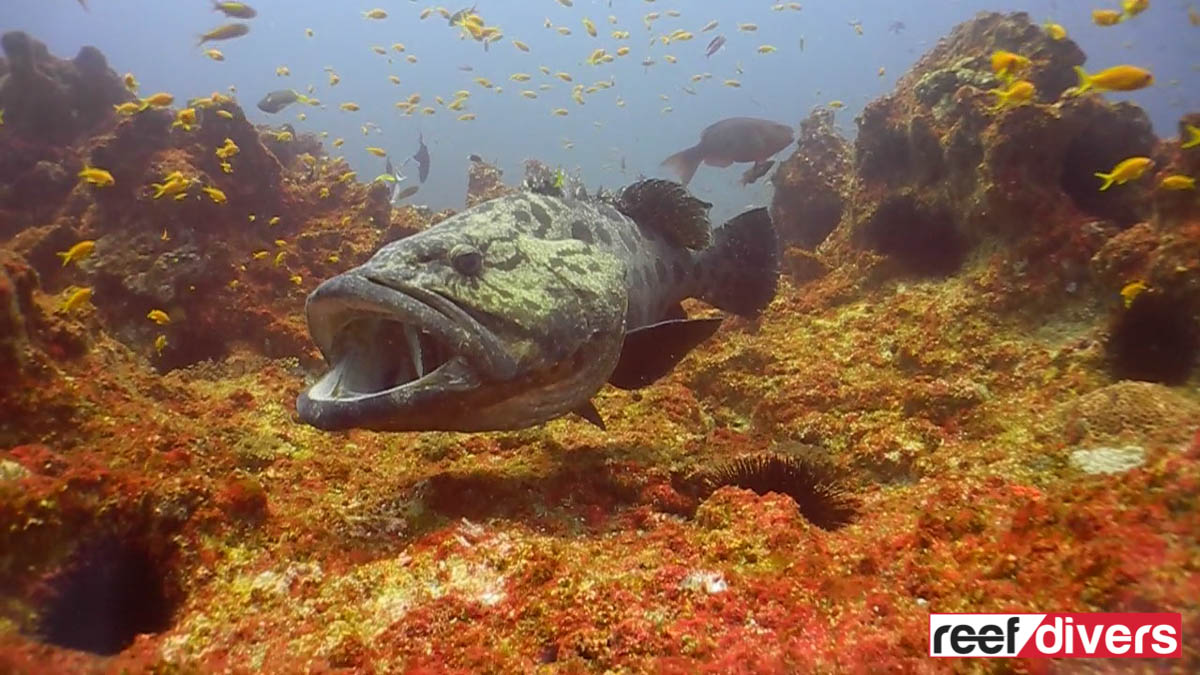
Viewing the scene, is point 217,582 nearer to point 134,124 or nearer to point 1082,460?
point 1082,460

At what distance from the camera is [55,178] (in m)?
10.6

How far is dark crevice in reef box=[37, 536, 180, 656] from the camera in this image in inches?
105

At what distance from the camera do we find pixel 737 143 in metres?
12.0

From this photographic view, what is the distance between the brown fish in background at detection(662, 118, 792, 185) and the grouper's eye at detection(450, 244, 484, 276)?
329 inches

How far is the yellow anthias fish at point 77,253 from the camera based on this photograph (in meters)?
7.24

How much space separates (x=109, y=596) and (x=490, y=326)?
2.29 m

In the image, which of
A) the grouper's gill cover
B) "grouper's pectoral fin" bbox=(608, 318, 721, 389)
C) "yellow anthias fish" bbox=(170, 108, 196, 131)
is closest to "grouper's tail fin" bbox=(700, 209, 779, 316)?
the grouper's gill cover

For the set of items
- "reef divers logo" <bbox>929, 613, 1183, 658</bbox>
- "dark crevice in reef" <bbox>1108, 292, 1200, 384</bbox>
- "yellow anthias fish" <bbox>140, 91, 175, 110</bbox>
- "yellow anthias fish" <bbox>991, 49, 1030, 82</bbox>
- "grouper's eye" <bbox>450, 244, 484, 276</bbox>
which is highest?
"yellow anthias fish" <bbox>140, 91, 175, 110</bbox>

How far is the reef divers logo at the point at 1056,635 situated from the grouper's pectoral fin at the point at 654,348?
3.01 meters

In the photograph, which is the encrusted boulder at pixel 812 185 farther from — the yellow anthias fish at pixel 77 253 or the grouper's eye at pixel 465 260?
the yellow anthias fish at pixel 77 253

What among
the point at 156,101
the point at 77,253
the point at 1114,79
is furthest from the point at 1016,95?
the point at 156,101

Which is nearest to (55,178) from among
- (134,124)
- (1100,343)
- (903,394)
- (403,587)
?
(134,124)

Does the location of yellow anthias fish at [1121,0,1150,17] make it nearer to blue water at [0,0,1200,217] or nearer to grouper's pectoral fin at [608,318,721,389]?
grouper's pectoral fin at [608,318,721,389]

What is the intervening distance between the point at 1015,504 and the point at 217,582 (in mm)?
3925
